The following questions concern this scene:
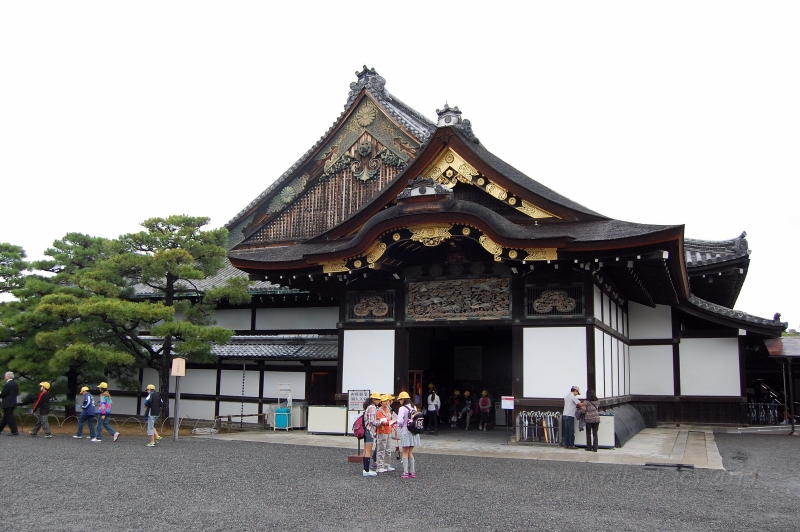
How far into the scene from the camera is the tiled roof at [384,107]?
2748cm

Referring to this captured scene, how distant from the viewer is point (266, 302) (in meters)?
23.4

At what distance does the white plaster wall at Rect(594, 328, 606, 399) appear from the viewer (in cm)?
1604

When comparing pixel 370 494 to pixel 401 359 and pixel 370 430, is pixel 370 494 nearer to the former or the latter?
pixel 370 430

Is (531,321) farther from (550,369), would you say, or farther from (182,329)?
(182,329)

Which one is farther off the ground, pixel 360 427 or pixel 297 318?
pixel 297 318

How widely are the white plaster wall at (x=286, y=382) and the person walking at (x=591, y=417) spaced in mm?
9626

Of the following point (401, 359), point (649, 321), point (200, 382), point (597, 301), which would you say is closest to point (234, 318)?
point (200, 382)

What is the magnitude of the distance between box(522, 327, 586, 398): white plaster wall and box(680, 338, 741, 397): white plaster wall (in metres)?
7.95

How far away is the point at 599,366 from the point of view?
1653 cm

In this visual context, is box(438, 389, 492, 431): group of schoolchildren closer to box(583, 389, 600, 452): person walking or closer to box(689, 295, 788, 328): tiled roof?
box(583, 389, 600, 452): person walking

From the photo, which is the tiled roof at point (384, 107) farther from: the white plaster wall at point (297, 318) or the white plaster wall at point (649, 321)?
the white plaster wall at point (649, 321)

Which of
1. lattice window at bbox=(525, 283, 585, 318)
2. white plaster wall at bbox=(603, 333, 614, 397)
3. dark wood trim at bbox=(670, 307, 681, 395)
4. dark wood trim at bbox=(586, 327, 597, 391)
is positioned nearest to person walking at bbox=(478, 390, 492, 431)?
white plaster wall at bbox=(603, 333, 614, 397)

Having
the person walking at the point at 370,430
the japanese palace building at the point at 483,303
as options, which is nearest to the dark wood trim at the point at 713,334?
the japanese palace building at the point at 483,303

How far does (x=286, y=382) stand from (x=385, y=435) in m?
10.8
